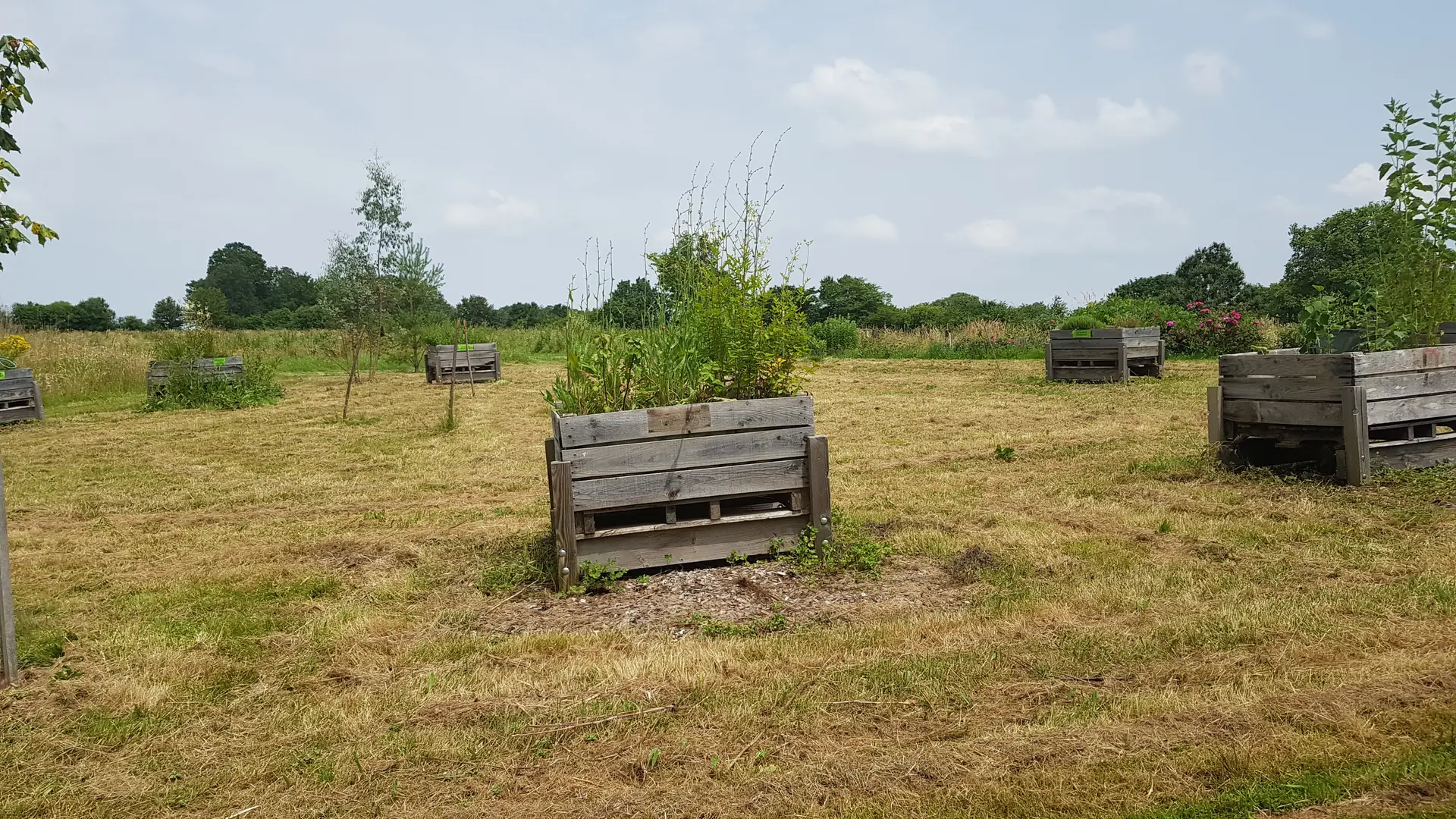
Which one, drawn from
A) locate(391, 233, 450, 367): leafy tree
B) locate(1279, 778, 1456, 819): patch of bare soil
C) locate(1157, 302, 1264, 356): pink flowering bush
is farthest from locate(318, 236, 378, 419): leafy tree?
locate(1279, 778, 1456, 819): patch of bare soil

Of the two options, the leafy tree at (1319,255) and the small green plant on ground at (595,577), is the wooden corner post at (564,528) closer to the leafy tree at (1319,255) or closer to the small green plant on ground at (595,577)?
the small green plant on ground at (595,577)

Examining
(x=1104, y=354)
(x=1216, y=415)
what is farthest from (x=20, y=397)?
(x=1104, y=354)

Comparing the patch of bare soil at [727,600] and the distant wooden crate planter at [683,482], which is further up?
the distant wooden crate planter at [683,482]

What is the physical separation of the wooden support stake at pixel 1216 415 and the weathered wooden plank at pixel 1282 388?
7 cm

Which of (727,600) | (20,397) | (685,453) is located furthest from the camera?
(20,397)

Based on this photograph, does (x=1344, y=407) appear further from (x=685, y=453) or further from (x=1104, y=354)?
(x=1104, y=354)

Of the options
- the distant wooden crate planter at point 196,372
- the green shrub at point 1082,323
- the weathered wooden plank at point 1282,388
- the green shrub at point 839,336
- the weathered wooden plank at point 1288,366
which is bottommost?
the weathered wooden plank at point 1282,388

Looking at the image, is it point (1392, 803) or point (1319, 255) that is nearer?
point (1392, 803)

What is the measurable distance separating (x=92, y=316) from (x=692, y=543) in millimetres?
57820

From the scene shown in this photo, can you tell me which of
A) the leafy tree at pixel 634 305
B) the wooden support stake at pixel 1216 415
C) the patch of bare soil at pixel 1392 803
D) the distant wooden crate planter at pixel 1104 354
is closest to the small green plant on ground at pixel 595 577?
the leafy tree at pixel 634 305

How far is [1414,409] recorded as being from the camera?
7582 mm

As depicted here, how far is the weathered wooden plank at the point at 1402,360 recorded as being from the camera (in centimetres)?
730

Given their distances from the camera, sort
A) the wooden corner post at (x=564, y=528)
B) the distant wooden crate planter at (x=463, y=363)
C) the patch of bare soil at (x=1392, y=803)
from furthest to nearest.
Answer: the distant wooden crate planter at (x=463, y=363) < the wooden corner post at (x=564, y=528) < the patch of bare soil at (x=1392, y=803)

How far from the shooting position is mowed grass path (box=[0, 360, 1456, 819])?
318cm
